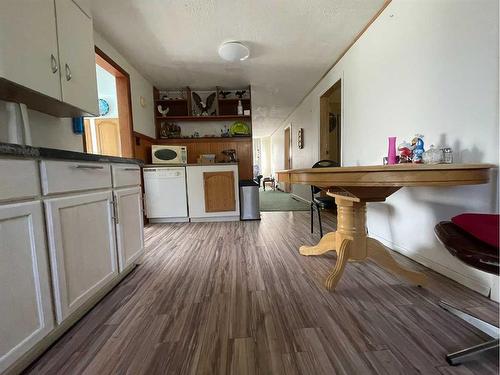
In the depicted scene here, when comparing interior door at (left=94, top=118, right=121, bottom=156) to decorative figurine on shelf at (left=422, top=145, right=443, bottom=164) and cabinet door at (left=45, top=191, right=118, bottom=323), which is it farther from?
decorative figurine on shelf at (left=422, top=145, right=443, bottom=164)

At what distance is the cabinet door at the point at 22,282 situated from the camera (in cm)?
72

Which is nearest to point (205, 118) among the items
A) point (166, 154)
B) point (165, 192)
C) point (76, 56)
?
point (166, 154)

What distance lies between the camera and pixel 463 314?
998mm

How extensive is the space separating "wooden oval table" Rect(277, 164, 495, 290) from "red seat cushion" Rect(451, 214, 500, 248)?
0.48ft

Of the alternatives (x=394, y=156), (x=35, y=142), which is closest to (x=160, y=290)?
(x=35, y=142)

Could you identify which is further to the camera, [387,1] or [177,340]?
[387,1]

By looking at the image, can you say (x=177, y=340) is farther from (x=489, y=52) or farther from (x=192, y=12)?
(x=192, y=12)

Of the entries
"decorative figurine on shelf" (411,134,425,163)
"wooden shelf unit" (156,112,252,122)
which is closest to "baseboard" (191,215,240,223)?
"wooden shelf unit" (156,112,252,122)

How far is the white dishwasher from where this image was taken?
316 cm

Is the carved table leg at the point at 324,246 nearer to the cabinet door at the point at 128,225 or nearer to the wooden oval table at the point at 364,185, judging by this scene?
the wooden oval table at the point at 364,185

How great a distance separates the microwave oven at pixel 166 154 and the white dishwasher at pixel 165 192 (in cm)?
21

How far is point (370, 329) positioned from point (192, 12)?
2.69 meters

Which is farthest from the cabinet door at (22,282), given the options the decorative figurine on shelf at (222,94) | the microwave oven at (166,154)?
the decorative figurine on shelf at (222,94)

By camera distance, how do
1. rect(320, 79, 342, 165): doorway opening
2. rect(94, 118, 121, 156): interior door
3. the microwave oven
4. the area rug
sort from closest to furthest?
the microwave oven, rect(320, 79, 342, 165): doorway opening, rect(94, 118, 121, 156): interior door, the area rug
